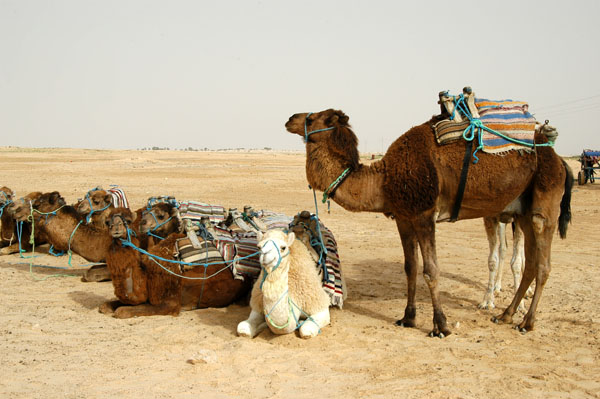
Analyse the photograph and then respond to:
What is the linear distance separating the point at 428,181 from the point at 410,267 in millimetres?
1317

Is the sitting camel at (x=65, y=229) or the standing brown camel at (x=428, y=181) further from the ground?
the standing brown camel at (x=428, y=181)

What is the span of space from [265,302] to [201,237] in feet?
6.85

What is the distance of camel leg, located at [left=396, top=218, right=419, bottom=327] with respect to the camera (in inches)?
265

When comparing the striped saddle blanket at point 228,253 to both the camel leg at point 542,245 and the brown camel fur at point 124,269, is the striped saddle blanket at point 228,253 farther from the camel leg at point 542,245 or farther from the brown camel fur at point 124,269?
the camel leg at point 542,245

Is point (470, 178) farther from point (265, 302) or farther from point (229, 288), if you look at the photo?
point (229, 288)

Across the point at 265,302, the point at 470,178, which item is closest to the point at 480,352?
the point at 470,178

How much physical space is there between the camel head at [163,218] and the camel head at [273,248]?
288 centimetres

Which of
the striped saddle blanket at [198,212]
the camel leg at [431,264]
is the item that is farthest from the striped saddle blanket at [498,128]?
the striped saddle blanket at [198,212]

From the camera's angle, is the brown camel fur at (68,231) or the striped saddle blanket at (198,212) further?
the brown camel fur at (68,231)

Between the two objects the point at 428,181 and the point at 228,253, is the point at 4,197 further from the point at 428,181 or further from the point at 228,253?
the point at 428,181

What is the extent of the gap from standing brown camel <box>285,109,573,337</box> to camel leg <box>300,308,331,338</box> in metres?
1.08

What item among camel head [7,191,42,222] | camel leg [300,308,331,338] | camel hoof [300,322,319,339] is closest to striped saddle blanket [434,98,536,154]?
camel leg [300,308,331,338]

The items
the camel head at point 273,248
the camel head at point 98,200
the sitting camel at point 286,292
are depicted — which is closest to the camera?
the camel head at point 273,248

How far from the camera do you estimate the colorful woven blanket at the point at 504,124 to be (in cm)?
633
